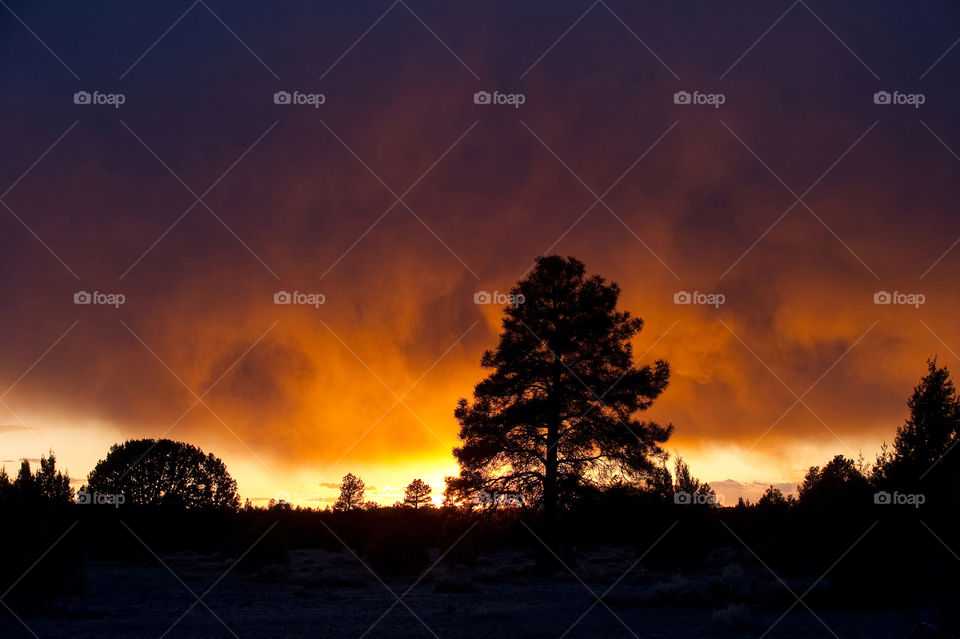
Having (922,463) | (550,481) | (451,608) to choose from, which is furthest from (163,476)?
(922,463)

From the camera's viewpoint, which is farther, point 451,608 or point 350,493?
point 350,493

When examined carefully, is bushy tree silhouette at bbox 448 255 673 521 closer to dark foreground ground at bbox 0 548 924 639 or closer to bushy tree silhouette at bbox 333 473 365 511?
dark foreground ground at bbox 0 548 924 639

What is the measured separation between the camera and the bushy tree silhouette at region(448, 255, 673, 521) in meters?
23.4

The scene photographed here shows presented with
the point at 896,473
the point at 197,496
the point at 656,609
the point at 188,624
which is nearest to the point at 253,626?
the point at 188,624

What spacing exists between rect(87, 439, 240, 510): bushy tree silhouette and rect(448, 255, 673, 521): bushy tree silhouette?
16656 mm

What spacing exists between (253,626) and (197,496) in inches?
911

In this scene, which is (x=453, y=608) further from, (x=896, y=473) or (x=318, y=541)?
(x=318, y=541)

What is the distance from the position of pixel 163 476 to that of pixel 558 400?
2123 cm

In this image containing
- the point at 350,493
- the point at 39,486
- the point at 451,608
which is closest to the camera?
the point at 451,608

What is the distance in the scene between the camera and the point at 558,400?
76.8 ft

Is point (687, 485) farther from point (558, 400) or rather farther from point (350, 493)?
point (350, 493)

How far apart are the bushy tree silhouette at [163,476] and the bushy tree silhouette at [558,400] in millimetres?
16656

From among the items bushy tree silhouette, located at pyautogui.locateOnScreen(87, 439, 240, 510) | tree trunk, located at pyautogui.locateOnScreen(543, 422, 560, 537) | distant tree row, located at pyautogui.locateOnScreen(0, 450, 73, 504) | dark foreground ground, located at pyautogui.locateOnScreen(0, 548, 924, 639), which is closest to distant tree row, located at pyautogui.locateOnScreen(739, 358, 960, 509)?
dark foreground ground, located at pyautogui.locateOnScreen(0, 548, 924, 639)

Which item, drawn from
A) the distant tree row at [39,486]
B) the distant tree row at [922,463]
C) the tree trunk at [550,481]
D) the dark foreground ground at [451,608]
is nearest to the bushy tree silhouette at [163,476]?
the distant tree row at [39,486]
